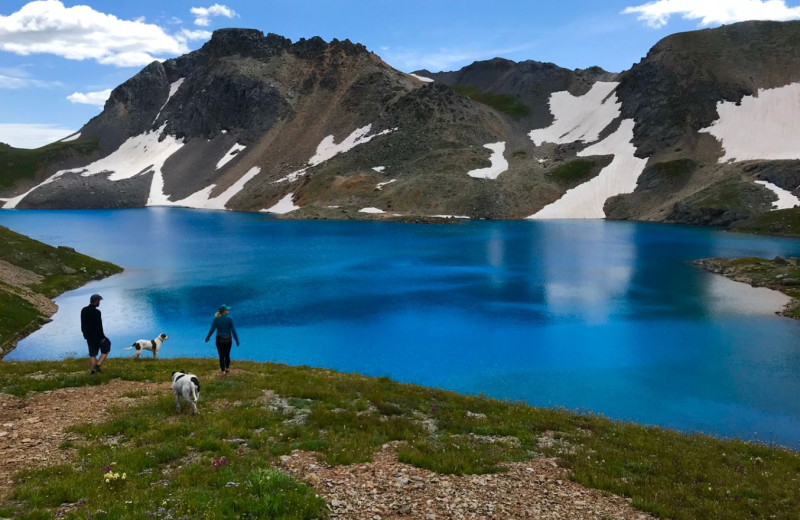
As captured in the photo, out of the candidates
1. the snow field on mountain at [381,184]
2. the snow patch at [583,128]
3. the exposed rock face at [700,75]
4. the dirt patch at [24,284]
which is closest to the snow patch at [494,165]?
the snow patch at [583,128]

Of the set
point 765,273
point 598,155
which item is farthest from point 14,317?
point 598,155

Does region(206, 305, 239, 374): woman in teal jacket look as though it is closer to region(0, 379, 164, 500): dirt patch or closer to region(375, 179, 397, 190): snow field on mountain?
region(0, 379, 164, 500): dirt patch

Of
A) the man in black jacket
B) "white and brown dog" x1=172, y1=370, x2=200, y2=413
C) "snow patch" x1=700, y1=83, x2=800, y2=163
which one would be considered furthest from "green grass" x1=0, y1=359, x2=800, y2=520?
"snow patch" x1=700, y1=83, x2=800, y2=163

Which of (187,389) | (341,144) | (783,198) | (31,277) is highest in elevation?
(341,144)

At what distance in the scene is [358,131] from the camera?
19150cm

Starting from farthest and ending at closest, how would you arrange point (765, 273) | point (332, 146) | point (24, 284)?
point (332, 146)
point (765, 273)
point (24, 284)

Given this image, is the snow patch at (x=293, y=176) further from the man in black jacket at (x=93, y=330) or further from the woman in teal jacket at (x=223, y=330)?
the man in black jacket at (x=93, y=330)

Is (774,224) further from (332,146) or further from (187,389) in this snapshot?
(332,146)

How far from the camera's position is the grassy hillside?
134ft

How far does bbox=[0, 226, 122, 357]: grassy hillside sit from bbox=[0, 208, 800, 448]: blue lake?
179 centimetres

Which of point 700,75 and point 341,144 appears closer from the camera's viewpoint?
point 700,75

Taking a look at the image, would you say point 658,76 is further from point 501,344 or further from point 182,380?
point 182,380

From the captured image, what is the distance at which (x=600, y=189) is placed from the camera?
148500mm

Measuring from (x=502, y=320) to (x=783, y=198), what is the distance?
106 m
